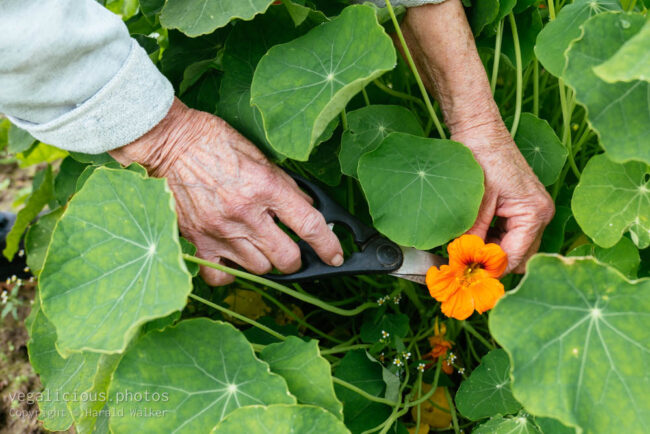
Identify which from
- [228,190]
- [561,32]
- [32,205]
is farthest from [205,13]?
[32,205]

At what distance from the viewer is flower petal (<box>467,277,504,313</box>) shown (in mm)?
1026

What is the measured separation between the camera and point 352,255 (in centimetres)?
121

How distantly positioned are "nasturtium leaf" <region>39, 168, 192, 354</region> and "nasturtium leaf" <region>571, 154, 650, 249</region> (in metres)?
0.77

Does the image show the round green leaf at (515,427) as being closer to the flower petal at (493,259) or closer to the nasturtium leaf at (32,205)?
the flower petal at (493,259)

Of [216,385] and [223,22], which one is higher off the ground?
[223,22]

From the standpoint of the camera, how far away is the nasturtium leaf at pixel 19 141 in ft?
5.45

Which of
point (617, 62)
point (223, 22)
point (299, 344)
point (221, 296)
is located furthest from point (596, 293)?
point (221, 296)

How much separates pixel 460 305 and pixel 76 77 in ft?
2.71

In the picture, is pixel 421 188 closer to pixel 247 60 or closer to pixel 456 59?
pixel 456 59

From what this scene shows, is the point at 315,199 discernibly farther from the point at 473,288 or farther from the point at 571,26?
the point at 571,26

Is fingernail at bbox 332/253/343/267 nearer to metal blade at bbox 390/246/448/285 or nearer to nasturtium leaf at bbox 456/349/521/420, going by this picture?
metal blade at bbox 390/246/448/285

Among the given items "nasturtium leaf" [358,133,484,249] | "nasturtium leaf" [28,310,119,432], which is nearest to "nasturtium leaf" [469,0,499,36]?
"nasturtium leaf" [358,133,484,249]

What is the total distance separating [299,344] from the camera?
1030 millimetres

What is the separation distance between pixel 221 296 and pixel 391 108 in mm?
722
